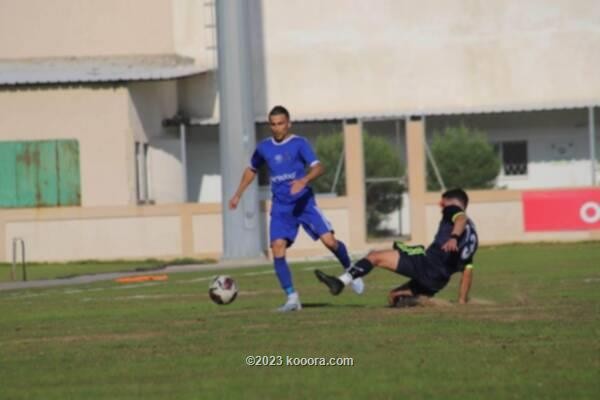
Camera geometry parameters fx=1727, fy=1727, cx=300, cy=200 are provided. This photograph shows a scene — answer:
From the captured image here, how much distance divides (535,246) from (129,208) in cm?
1012

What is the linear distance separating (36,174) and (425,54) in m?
13.0

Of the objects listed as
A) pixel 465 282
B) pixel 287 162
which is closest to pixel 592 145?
pixel 287 162

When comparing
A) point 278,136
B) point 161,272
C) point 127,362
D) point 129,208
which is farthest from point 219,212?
point 127,362

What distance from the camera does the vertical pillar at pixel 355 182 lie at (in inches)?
1736

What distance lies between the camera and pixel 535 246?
41.8 metres

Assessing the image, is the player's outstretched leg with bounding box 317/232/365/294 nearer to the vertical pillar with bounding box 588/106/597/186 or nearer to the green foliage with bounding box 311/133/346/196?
the green foliage with bounding box 311/133/346/196

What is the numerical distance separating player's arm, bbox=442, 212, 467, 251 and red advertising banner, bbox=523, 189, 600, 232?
25.8m

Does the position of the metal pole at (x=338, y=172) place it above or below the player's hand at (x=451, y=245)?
above

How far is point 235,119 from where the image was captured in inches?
1615

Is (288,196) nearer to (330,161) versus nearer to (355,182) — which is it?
(355,182)

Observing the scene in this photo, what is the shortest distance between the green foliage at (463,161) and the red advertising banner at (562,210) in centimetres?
458

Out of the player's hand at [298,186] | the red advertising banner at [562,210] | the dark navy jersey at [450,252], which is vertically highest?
the player's hand at [298,186]

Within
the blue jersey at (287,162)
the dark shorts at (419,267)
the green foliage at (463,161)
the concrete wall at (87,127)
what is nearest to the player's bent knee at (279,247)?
the blue jersey at (287,162)

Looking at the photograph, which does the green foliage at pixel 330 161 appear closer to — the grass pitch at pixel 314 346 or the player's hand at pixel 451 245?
the grass pitch at pixel 314 346
